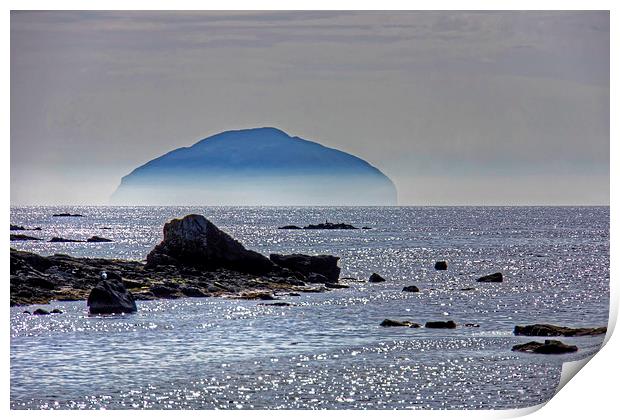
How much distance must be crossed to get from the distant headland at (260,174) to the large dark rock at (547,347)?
350cm

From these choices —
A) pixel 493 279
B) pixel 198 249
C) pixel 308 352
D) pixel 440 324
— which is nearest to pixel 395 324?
pixel 440 324

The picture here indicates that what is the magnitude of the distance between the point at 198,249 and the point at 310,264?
120 inches

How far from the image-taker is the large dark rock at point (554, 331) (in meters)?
15.9

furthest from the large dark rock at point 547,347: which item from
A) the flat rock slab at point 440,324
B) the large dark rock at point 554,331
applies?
Answer: the flat rock slab at point 440,324

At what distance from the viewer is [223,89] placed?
1641 centimetres

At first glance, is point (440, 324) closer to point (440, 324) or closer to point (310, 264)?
point (440, 324)

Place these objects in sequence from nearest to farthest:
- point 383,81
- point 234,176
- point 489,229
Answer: point 383,81, point 234,176, point 489,229

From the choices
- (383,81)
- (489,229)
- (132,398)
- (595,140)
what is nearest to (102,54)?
(383,81)

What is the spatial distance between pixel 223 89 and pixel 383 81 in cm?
233

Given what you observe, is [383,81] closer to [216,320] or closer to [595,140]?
[595,140]

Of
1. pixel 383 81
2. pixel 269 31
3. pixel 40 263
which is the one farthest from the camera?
pixel 40 263

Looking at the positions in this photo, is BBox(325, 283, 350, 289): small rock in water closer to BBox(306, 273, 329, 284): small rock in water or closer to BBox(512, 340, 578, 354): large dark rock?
BBox(306, 273, 329, 284): small rock in water

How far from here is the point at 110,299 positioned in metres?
17.4
